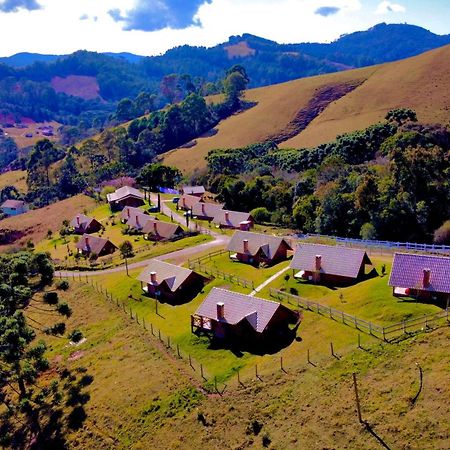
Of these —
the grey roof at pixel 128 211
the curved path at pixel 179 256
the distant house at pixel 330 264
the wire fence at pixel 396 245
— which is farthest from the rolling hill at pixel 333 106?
the distant house at pixel 330 264

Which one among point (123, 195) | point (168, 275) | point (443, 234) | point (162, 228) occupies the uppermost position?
point (443, 234)

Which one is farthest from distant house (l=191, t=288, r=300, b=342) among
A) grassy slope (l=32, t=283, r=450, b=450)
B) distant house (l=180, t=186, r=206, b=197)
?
distant house (l=180, t=186, r=206, b=197)

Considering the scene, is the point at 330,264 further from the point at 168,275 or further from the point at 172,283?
the point at 168,275

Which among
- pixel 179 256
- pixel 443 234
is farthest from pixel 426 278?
pixel 179 256

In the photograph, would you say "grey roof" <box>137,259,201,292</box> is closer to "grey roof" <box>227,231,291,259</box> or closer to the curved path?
the curved path

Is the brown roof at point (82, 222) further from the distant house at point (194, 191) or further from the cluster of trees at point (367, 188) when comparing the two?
the cluster of trees at point (367, 188)
